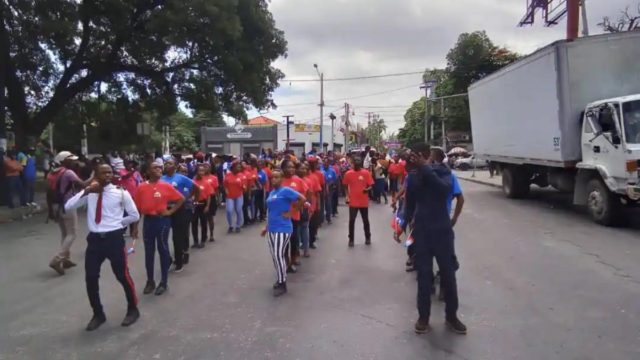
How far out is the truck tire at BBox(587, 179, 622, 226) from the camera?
10.8 meters

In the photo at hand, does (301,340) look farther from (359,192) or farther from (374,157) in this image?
(374,157)

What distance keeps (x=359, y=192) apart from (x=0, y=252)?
6252mm

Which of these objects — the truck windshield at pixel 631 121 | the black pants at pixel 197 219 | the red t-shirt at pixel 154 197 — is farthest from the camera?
the truck windshield at pixel 631 121

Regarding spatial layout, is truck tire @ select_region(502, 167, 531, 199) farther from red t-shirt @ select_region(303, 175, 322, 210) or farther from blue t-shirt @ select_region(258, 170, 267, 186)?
red t-shirt @ select_region(303, 175, 322, 210)

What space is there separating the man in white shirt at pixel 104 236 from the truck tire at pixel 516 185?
14.5 m

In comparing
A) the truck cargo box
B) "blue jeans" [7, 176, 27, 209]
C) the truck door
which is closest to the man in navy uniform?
the truck door

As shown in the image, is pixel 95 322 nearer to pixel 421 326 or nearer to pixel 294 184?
pixel 294 184

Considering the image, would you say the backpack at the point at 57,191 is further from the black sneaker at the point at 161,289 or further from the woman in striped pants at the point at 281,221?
the woman in striped pants at the point at 281,221

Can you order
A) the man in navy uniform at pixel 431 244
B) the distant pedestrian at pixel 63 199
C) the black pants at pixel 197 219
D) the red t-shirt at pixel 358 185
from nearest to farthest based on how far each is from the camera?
the man in navy uniform at pixel 431 244, the distant pedestrian at pixel 63 199, the red t-shirt at pixel 358 185, the black pants at pixel 197 219

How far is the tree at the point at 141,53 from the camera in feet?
54.1

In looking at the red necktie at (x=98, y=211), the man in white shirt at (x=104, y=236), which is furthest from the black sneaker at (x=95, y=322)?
the red necktie at (x=98, y=211)

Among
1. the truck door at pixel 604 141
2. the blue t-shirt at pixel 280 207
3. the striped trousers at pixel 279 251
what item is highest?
the truck door at pixel 604 141

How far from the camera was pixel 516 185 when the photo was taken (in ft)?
56.6

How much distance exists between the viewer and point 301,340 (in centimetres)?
470
